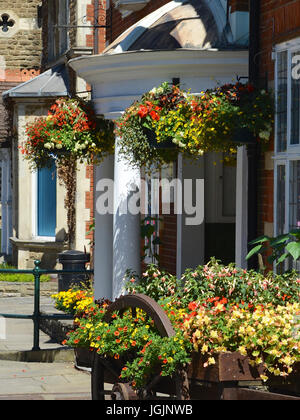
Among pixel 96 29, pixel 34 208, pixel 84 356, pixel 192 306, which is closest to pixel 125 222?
pixel 84 356

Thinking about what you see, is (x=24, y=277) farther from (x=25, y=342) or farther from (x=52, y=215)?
(x=25, y=342)

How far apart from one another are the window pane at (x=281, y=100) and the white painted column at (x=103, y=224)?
3383mm

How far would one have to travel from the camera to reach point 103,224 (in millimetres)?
11070

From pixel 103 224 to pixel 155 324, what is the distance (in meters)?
5.27

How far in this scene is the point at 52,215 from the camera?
66.4 feet

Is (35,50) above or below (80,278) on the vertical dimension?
above

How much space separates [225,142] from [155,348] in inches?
109

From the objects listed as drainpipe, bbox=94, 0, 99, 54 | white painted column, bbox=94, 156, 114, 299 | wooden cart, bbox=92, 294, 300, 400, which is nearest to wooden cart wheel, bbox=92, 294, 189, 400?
wooden cart, bbox=92, 294, 300, 400

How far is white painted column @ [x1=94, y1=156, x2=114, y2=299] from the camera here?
430 inches

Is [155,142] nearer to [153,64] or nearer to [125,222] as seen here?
[153,64]

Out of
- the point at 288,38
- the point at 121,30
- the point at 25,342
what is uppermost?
the point at 121,30

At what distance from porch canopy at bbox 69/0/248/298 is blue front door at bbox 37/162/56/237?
10.2m
